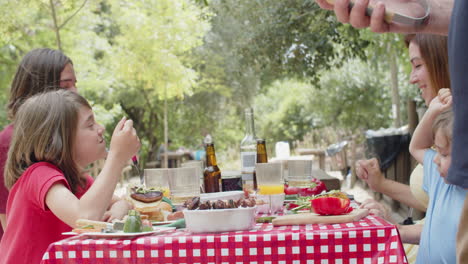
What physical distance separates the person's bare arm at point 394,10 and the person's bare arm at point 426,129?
45.0 inches

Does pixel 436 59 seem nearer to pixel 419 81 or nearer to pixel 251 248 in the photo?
pixel 419 81

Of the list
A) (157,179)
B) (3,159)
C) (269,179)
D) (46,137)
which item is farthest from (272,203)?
(3,159)

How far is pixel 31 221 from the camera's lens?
1.91 m

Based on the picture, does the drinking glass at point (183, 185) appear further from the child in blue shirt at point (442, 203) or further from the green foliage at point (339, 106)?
the green foliage at point (339, 106)

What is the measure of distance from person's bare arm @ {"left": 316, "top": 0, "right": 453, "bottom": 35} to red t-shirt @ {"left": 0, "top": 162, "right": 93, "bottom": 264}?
1214 millimetres

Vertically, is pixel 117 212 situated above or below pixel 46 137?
below

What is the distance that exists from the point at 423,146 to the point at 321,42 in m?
5.64

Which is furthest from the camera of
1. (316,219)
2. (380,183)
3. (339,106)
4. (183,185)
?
(339,106)

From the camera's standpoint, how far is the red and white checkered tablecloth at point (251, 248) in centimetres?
150

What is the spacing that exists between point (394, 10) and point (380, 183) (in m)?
1.66

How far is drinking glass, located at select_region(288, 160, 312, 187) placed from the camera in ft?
8.17

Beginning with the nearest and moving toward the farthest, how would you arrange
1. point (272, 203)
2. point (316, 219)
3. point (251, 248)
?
point (251, 248) < point (316, 219) < point (272, 203)

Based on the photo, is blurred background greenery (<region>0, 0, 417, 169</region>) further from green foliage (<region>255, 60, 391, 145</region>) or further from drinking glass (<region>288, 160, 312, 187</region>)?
drinking glass (<region>288, 160, 312, 187</region>)

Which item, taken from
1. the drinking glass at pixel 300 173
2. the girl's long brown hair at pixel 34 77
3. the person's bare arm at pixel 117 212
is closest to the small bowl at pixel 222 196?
the person's bare arm at pixel 117 212
